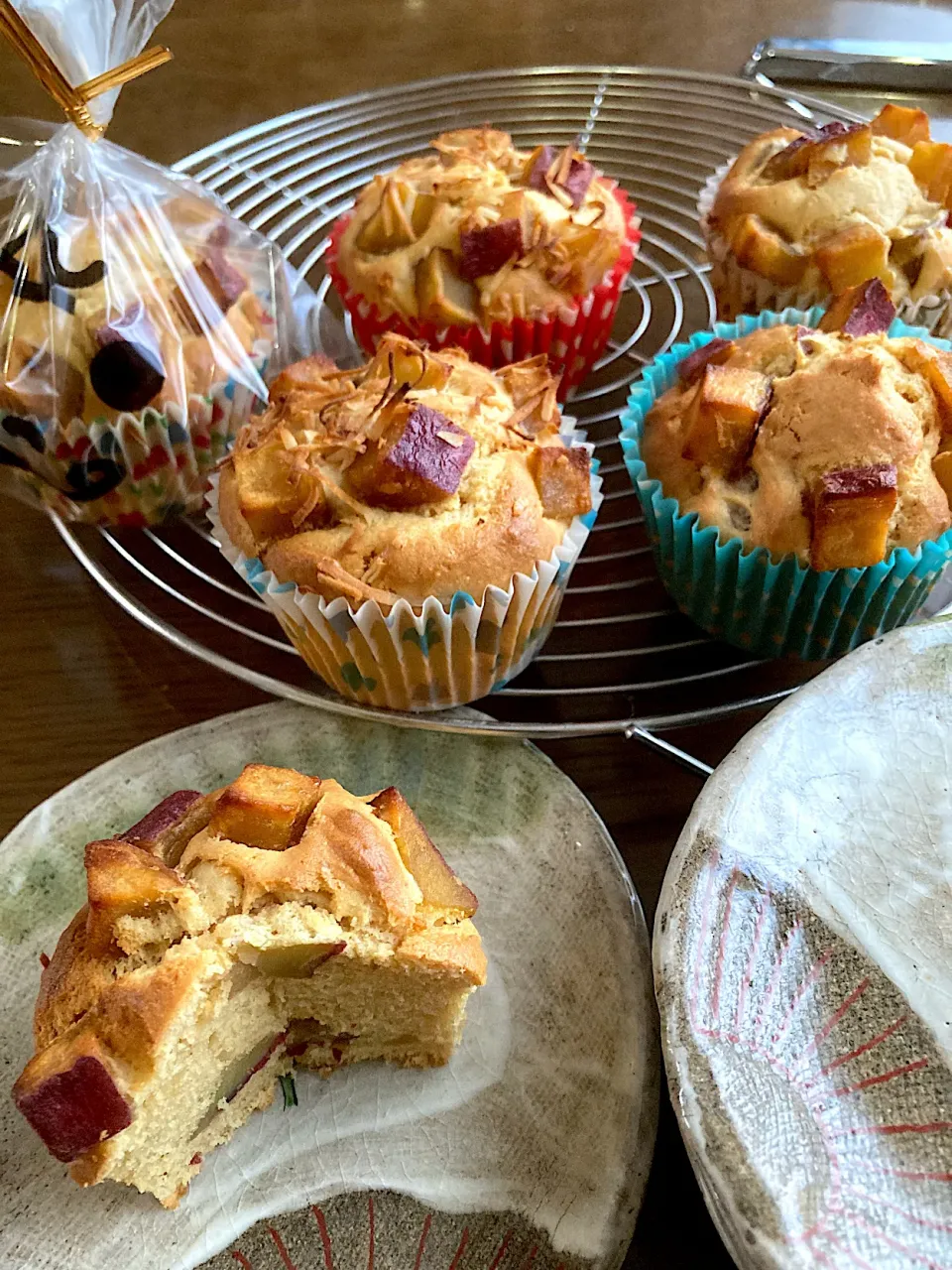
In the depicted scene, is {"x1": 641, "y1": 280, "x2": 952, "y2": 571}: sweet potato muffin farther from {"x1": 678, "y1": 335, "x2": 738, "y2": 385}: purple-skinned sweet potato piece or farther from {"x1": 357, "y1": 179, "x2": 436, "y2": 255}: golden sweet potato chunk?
{"x1": 357, "y1": 179, "x2": 436, "y2": 255}: golden sweet potato chunk

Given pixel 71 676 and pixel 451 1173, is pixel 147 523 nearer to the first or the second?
pixel 71 676

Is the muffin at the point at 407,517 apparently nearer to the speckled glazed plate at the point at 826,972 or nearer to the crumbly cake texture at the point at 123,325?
the crumbly cake texture at the point at 123,325

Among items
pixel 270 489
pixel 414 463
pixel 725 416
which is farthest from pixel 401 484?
pixel 725 416

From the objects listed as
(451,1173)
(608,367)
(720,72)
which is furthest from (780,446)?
(720,72)

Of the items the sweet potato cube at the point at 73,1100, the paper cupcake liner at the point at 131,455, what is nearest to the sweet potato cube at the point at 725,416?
the paper cupcake liner at the point at 131,455

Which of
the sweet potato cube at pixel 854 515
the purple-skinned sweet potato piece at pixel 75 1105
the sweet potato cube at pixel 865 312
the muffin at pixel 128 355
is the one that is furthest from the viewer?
the muffin at pixel 128 355
